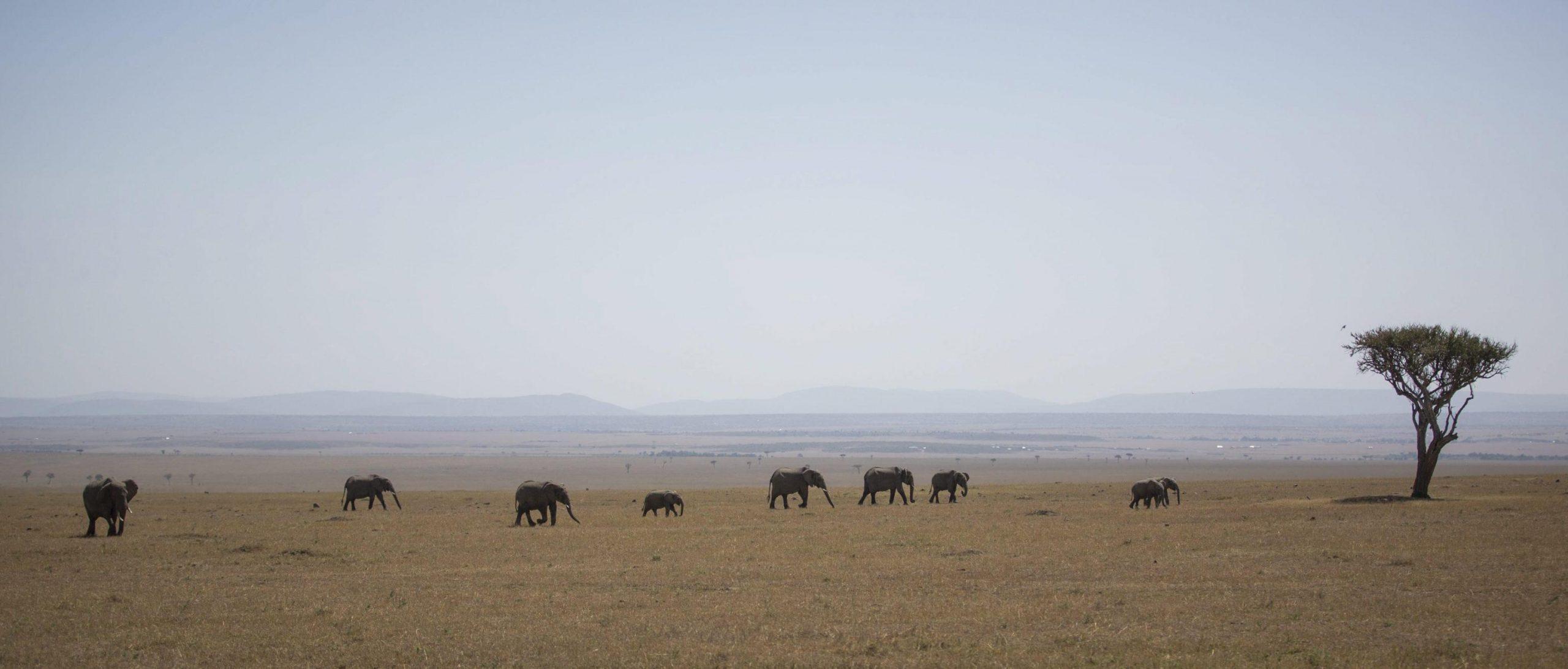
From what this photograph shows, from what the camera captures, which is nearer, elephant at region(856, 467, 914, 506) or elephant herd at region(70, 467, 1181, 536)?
elephant herd at region(70, 467, 1181, 536)

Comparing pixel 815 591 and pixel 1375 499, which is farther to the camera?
pixel 1375 499

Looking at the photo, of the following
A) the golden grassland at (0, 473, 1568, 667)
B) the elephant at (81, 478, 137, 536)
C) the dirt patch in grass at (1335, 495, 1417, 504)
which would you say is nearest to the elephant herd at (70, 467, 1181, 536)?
the elephant at (81, 478, 137, 536)

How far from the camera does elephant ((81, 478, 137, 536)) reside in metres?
29.4

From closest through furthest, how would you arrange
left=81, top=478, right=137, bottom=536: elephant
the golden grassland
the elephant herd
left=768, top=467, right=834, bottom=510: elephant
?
1. the golden grassland
2. left=81, top=478, right=137, bottom=536: elephant
3. the elephant herd
4. left=768, top=467, right=834, bottom=510: elephant

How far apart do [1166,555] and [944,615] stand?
8619 millimetres

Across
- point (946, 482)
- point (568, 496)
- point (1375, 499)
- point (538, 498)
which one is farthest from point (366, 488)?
point (1375, 499)

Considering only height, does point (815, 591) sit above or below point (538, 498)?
below

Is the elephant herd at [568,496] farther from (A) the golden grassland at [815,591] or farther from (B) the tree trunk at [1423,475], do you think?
(B) the tree trunk at [1423,475]

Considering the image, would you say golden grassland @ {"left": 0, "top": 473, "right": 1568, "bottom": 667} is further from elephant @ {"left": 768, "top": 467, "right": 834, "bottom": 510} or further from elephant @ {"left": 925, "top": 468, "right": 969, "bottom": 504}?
elephant @ {"left": 925, "top": 468, "right": 969, "bottom": 504}

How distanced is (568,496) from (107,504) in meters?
14.9

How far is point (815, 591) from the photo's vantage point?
63.5 feet

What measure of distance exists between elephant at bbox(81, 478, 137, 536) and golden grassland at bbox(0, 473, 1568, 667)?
0.68m

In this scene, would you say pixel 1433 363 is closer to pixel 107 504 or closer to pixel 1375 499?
pixel 1375 499

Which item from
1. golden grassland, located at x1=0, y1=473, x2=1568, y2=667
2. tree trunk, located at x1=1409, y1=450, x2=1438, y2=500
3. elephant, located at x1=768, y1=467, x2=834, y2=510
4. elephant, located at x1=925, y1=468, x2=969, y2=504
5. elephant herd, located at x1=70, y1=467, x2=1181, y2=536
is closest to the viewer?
golden grassland, located at x1=0, y1=473, x2=1568, y2=667
